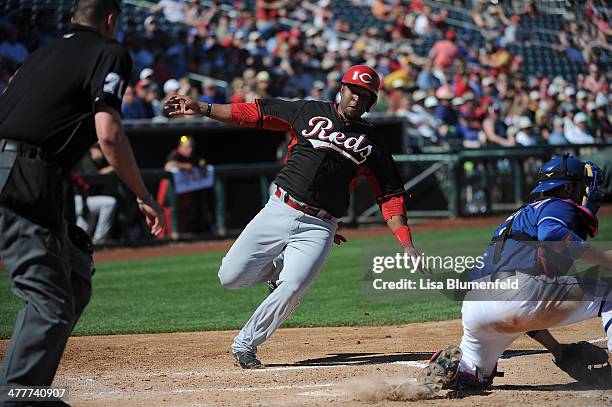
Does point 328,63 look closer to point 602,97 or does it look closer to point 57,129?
A: point 602,97

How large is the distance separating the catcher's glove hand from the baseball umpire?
9.69 ft

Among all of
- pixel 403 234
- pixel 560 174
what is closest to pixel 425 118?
pixel 403 234

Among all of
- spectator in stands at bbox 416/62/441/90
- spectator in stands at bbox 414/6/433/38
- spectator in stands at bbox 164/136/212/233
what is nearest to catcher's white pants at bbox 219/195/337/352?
spectator in stands at bbox 164/136/212/233

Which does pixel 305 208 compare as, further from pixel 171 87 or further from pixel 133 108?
pixel 171 87

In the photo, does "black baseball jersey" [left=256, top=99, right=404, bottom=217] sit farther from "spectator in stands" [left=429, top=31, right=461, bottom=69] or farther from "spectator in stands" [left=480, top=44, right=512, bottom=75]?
"spectator in stands" [left=480, top=44, right=512, bottom=75]

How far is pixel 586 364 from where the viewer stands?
5.97 m

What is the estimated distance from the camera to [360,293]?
35.3 feet

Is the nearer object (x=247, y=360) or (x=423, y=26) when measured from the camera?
(x=247, y=360)

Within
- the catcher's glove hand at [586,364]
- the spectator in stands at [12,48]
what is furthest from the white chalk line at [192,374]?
the spectator in stands at [12,48]

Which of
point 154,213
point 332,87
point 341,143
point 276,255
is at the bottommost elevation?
point 332,87

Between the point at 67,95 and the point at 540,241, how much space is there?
260 cm

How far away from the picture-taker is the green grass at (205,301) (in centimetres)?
905

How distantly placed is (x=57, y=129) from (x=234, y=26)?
18307mm

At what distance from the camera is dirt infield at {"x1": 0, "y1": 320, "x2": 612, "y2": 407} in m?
5.64
